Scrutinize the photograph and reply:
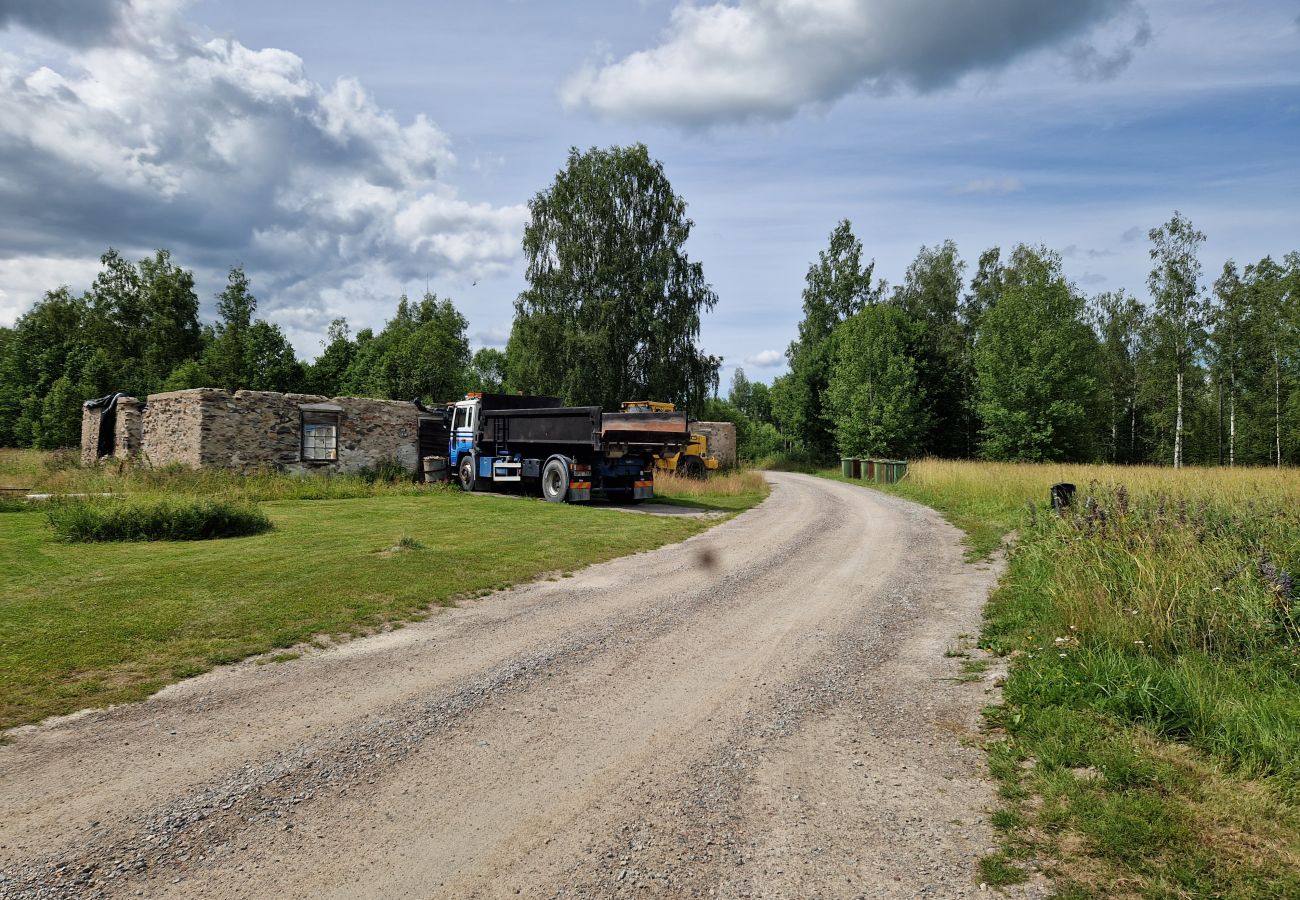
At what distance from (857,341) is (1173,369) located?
54.9 feet

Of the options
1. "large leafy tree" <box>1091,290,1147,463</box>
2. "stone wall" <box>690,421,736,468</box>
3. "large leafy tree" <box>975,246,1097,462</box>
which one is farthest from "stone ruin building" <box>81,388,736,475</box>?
"large leafy tree" <box>1091,290,1147,463</box>

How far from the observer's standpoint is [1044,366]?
38.1 metres

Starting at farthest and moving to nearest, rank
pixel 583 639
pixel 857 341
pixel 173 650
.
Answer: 1. pixel 857 341
2. pixel 583 639
3. pixel 173 650

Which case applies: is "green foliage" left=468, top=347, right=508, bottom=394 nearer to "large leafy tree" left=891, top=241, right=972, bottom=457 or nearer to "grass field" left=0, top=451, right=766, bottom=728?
"large leafy tree" left=891, top=241, right=972, bottom=457

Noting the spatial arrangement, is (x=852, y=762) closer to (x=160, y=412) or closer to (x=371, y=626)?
(x=371, y=626)

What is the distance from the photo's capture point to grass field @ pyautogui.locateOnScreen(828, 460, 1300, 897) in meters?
3.13

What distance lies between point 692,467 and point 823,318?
3040 centimetres

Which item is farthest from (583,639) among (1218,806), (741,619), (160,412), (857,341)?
(857,341)

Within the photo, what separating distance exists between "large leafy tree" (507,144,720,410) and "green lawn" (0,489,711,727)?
66.1 feet

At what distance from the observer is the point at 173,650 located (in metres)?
5.95

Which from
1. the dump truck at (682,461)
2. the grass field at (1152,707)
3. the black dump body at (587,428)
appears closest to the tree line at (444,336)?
the dump truck at (682,461)

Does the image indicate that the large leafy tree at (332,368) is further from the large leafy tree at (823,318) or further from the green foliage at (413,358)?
the large leafy tree at (823,318)

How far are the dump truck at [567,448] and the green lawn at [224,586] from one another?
377cm

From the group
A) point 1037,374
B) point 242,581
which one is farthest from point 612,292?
point 242,581
